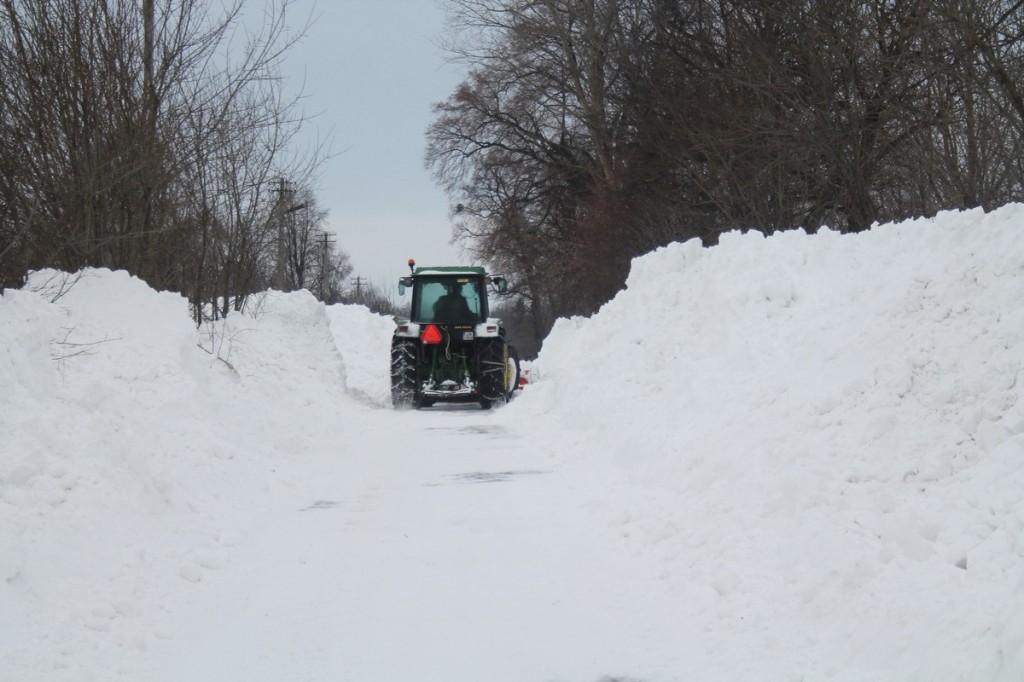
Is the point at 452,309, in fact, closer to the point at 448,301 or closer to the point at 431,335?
the point at 448,301

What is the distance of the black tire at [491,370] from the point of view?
19.0 m

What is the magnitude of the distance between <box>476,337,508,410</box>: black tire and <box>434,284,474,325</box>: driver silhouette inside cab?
153 centimetres

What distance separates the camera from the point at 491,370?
19.0 metres

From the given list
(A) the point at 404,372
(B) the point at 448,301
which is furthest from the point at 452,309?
(A) the point at 404,372

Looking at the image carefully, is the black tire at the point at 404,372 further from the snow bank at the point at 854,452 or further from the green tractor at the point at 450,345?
the snow bank at the point at 854,452

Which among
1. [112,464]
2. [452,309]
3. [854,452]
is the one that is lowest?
[112,464]

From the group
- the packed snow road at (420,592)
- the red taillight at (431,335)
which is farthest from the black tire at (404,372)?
the packed snow road at (420,592)

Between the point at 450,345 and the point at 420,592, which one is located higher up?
the point at 450,345

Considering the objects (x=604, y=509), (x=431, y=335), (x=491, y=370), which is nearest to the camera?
(x=604, y=509)

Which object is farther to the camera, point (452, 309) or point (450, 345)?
point (452, 309)

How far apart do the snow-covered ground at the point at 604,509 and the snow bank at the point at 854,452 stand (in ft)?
0.07

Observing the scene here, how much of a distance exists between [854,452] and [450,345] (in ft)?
45.2

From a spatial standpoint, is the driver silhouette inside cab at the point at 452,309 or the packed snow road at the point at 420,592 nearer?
the packed snow road at the point at 420,592

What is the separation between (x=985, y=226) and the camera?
7.62m
